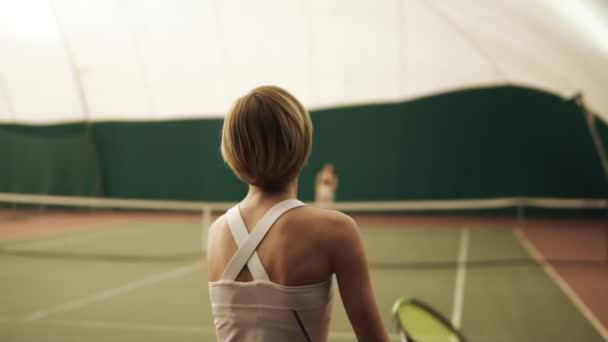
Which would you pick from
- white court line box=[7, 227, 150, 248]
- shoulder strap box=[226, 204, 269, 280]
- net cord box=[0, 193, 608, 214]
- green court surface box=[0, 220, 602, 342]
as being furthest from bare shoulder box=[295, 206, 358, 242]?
white court line box=[7, 227, 150, 248]

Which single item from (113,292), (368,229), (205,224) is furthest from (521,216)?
(113,292)

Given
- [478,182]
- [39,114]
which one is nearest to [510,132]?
[478,182]

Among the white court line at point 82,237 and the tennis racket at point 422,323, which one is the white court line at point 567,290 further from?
the white court line at point 82,237

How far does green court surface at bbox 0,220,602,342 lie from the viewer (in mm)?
5328

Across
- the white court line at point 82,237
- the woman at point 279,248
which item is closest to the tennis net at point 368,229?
the white court line at point 82,237

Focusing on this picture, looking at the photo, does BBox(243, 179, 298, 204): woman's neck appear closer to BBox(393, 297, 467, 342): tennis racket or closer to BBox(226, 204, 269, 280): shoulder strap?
BBox(226, 204, 269, 280): shoulder strap

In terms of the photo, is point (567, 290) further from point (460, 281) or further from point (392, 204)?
point (392, 204)

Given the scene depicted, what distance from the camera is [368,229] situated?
13.3m

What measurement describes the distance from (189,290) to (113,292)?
82 cm

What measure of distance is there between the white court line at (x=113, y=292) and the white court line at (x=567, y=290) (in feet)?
14.7

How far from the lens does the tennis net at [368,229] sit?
9.34 metres

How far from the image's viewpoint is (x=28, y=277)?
7.82 m

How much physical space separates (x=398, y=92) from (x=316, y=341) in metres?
8.85

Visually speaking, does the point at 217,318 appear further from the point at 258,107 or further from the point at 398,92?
the point at 398,92
